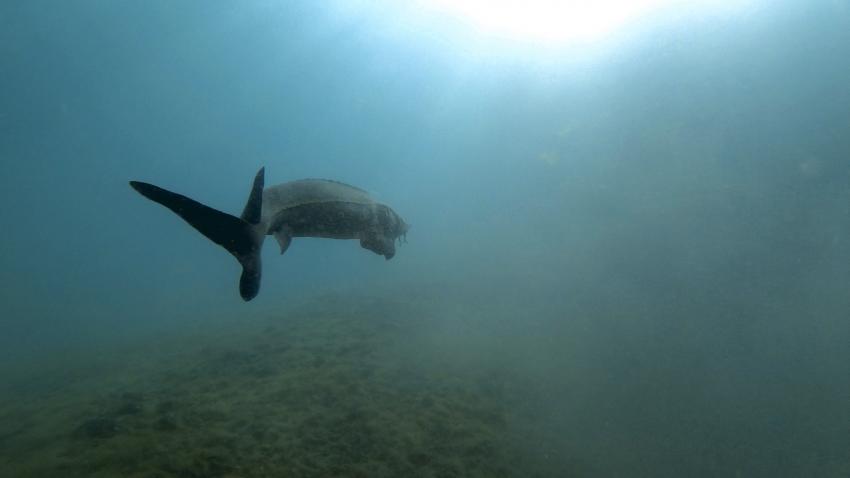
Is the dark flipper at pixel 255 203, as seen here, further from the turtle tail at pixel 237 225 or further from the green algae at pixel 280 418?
the green algae at pixel 280 418

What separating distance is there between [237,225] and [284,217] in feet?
2.69

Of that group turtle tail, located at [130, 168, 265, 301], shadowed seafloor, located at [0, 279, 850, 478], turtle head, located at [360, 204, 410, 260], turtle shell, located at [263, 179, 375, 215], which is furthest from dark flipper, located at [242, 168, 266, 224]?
shadowed seafloor, located at [0, 279, 850, 478]

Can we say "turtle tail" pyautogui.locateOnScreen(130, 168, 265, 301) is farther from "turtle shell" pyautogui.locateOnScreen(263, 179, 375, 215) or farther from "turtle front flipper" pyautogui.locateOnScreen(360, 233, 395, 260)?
"turtle front flipper" pyautogui.locateOnScreen(360, 233, 395, 260)

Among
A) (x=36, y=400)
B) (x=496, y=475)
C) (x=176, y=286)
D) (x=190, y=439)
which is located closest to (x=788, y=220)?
(x=496, y=475)

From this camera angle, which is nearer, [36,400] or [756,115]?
[36,400]

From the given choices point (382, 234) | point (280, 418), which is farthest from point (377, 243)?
point (280, 418)

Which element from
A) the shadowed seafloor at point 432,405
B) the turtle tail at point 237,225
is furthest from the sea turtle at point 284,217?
the shadowed seafloor at point 432,405

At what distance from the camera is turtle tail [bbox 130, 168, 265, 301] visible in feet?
12.5

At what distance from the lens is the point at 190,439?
21.7ft

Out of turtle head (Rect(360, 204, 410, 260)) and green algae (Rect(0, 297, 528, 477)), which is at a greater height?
turtle head (Rect(360, 204, 410, 260))

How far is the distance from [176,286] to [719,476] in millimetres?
61728

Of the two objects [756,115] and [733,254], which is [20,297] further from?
[756,115]

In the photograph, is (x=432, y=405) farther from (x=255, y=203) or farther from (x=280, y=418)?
(x=255, y=203)

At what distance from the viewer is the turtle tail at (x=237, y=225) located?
381 cm
